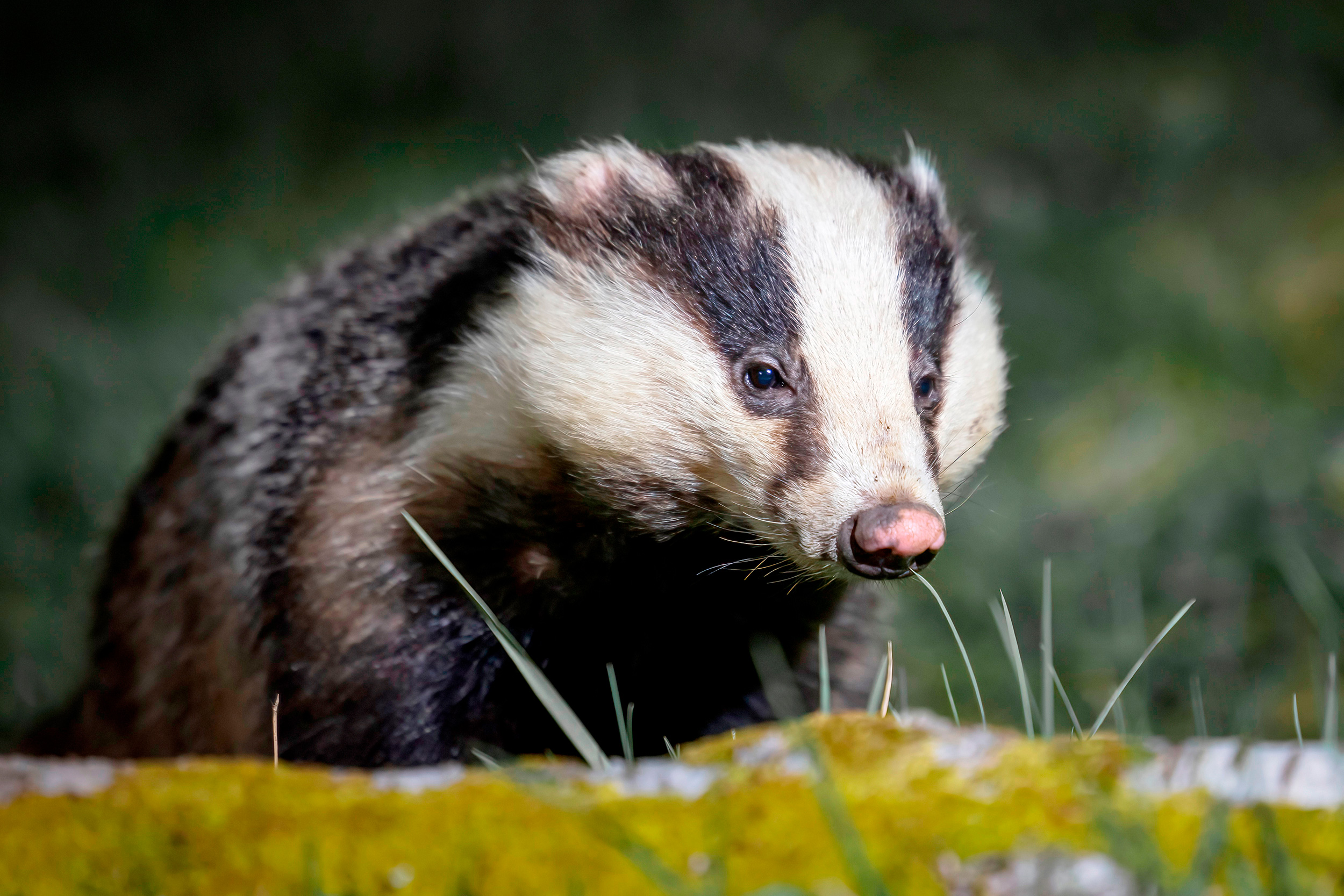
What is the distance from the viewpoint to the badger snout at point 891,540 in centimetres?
198

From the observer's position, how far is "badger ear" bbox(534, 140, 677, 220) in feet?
8.34

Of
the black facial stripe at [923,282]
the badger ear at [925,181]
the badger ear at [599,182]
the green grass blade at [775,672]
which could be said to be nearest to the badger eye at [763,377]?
the black facial stripe at [923,282]

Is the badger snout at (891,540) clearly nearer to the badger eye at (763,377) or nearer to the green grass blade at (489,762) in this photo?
the badger eye at (763,377)

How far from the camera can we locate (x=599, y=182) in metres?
2.59

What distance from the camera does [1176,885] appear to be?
3.59 feet

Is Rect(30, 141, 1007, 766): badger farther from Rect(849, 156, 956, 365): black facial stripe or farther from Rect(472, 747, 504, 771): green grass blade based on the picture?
Rect(472, 747, 504, 771): green grass blade

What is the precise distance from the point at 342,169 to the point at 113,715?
14.3ft

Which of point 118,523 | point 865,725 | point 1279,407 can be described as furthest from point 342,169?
point 865,725

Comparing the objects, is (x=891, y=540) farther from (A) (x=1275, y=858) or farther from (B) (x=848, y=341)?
(A) (x=1275, y=858)

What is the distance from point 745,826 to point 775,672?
1.33m

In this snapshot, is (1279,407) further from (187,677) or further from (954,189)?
(187,677)

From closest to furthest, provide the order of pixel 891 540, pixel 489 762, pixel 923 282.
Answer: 1. pixel 489 762
2. pixel 891 540
3. pixel 923 282

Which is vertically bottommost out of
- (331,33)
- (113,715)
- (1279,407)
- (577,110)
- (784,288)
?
(113,715)

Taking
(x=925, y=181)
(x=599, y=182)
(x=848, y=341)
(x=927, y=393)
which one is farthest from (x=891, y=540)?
(x=925, y=181)
